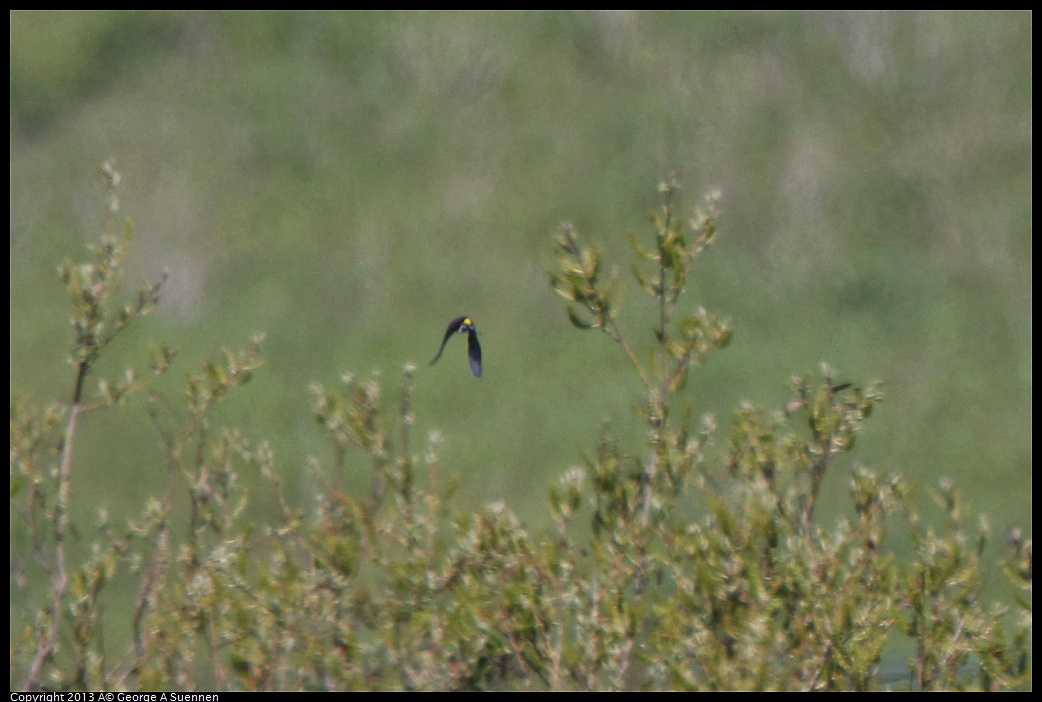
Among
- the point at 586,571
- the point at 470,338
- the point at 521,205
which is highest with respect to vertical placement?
the point at 521,205

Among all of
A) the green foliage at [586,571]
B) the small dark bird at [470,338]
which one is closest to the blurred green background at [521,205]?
the green foliage at [586,571]

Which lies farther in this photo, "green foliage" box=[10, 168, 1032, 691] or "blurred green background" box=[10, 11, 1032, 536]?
"blurred green background" box=[10, 11, 1032, 536]

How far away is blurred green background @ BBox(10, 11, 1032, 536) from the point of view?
2922cm

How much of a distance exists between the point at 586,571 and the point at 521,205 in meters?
→ 23.2

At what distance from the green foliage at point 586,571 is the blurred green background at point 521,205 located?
60.4ft

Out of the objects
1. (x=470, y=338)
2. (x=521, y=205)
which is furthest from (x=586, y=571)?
→ (x=521, y=205)

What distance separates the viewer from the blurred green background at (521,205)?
29.2 meters

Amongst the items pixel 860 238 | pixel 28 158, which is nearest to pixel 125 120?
pixel 28 158

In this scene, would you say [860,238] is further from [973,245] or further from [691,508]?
[691,508]

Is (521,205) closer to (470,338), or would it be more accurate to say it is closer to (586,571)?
(586,571)

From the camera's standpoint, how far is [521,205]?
31.1 m

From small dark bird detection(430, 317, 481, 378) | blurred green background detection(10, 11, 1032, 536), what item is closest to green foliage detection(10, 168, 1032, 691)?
small dark bird detection(430, 317, 481, 378)

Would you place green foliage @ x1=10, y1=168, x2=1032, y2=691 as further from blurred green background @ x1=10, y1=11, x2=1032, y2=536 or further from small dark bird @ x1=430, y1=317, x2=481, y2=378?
blurred green background @ x1=10, y1=11, x2=1032, y2=536

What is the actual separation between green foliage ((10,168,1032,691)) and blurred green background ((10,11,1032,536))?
18425mm
